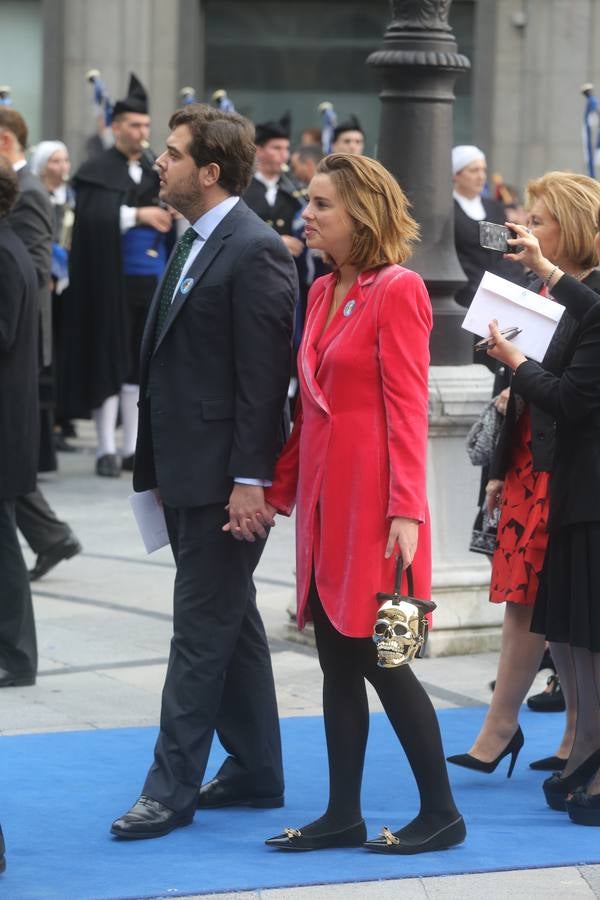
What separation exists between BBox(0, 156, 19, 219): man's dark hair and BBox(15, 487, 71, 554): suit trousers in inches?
87.9

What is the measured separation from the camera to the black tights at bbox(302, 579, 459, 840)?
4.68m

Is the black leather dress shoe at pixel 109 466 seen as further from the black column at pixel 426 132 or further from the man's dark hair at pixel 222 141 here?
the man's dark hair at pixel 222 141

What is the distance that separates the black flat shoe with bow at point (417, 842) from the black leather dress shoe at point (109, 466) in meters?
7.75

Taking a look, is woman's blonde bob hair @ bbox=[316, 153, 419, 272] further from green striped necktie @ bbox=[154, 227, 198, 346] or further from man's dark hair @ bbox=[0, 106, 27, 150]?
man's dark hair @ bbox=[0, 106, 27, 150]

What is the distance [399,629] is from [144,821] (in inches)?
37.1

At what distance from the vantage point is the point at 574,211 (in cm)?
541

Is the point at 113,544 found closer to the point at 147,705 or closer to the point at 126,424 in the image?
the point at 126,424

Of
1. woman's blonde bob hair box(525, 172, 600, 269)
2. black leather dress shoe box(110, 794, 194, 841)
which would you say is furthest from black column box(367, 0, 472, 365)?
black leather dress shoe box(110, 794, 194, 841)

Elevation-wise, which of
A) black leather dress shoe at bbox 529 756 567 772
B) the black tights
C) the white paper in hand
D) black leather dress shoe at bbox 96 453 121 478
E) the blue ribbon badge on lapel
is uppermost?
the blue ribbon badge on lapel

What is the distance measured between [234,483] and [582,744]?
131 cm

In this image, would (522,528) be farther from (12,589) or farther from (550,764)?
(12,589)

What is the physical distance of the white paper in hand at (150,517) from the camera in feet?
17.1

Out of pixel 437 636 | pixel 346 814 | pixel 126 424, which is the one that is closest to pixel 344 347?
pixel 346 814

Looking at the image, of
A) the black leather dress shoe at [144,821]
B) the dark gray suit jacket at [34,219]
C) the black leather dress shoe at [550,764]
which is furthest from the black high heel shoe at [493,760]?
the dark gray suit jacket at [34,219]
